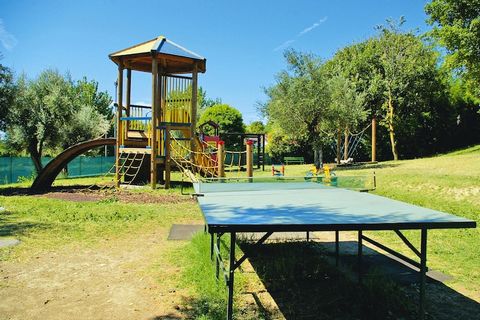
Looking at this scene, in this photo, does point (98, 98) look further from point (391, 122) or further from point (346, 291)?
point (346, 291)

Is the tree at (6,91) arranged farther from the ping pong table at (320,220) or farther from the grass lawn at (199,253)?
the ping pong table at (320,220)

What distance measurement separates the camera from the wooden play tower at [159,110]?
51.3 feet

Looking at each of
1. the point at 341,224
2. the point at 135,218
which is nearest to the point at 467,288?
the point at 341,224

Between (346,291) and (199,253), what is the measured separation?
246cm

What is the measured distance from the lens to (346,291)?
4.79 metres

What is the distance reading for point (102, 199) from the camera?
13070mm

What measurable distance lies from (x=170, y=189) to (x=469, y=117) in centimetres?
2800

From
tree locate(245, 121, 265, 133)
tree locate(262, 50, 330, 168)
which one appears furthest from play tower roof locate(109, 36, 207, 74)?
tree locate(245, 121, 265, 133)

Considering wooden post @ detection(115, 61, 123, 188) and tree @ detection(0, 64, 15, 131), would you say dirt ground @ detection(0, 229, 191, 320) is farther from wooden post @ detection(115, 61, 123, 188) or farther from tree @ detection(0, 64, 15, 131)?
tree @ detection(0, 64, 15, 131)

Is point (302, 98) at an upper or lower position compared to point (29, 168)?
upper

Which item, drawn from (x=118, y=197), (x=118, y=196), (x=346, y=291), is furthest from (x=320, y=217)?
(x=118, y=196)

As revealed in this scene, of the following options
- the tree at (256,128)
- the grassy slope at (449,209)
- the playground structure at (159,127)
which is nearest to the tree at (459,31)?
the grassy slope at (449,209)

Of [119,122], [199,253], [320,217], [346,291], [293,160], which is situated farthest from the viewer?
[293,160]

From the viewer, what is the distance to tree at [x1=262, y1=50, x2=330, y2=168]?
23578 mm
